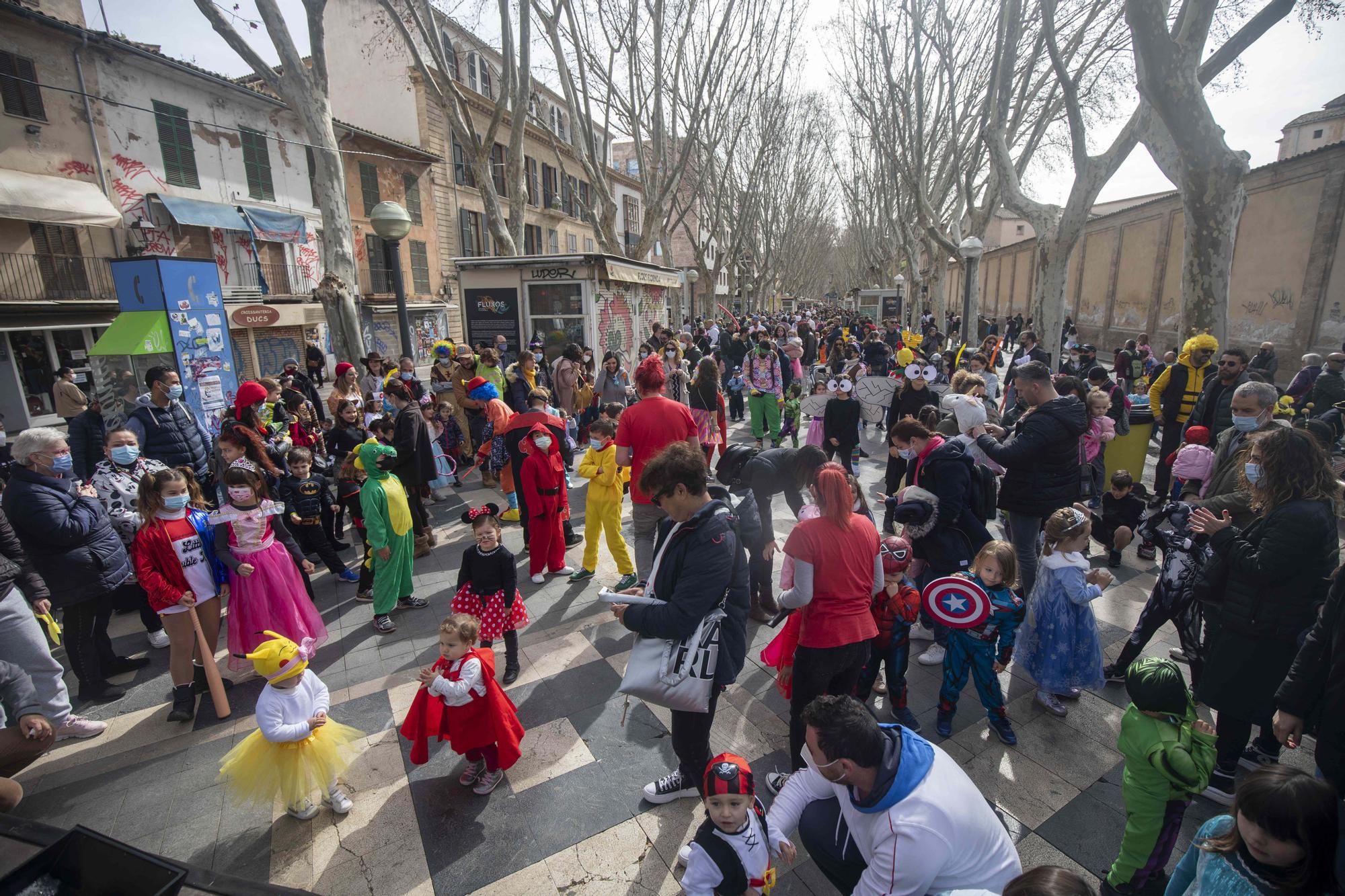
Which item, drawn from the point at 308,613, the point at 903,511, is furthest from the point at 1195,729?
the point at 308,613

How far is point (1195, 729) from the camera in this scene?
2.37 metres

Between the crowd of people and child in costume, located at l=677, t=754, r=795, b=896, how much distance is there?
0.03 ft

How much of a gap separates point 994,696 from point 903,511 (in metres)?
1.10

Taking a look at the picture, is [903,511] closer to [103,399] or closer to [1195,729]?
[1195,729]

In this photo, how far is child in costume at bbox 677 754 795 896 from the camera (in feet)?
6.60

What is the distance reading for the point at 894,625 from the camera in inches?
134

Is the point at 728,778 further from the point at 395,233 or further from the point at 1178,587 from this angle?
the point at 395,233

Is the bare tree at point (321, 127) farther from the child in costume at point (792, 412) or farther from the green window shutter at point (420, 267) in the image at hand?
the green window shutter at point (420, 267)

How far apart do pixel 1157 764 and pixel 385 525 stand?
4712 mm

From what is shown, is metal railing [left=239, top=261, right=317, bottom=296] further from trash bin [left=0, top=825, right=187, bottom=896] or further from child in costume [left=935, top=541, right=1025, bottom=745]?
child in costume [left=935, top=541, right=1025, bottom=745]

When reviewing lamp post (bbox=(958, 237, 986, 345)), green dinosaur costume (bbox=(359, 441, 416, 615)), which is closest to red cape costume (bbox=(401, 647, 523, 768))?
green dinosaur costume (bbox=(359, 441, 416, 615))

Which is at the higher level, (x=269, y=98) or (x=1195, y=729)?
(x=269, y=98)

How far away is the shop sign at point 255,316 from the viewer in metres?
17.4

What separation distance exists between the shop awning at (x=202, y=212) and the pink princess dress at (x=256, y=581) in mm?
16316
